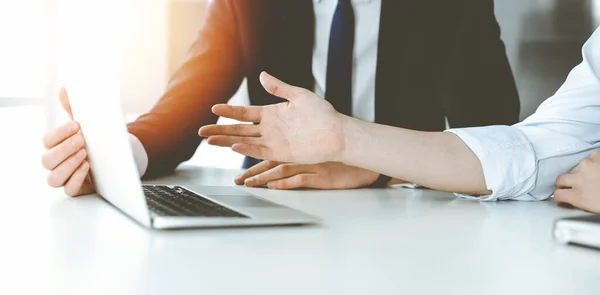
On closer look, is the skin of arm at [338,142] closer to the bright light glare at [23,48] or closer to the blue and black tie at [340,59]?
the blue and black tie at [340,59]

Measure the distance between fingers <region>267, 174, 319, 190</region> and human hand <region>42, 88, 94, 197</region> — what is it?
1.24 feet

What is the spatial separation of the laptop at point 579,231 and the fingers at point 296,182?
558 mm

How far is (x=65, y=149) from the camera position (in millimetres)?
930

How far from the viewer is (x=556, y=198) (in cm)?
107

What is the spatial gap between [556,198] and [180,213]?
0.73 metres

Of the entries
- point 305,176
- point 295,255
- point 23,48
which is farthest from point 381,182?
point 23,48

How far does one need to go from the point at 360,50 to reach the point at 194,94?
0.55 meters

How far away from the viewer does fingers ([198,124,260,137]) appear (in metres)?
1.09

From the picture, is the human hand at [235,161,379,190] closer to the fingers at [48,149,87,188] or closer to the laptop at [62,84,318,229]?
the laptop at [62,84,318,229]

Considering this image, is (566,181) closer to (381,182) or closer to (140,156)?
(381,182)

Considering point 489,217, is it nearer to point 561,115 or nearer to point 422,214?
point 422,214

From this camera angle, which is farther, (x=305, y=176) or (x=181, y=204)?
(x=305, y=176)

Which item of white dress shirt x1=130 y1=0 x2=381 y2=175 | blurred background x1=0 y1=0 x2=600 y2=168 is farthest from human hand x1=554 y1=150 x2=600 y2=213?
blurred background x1=0 y1=0 x2=600 y2=168

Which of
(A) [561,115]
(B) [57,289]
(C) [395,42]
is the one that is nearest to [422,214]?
(A) [561,115]
